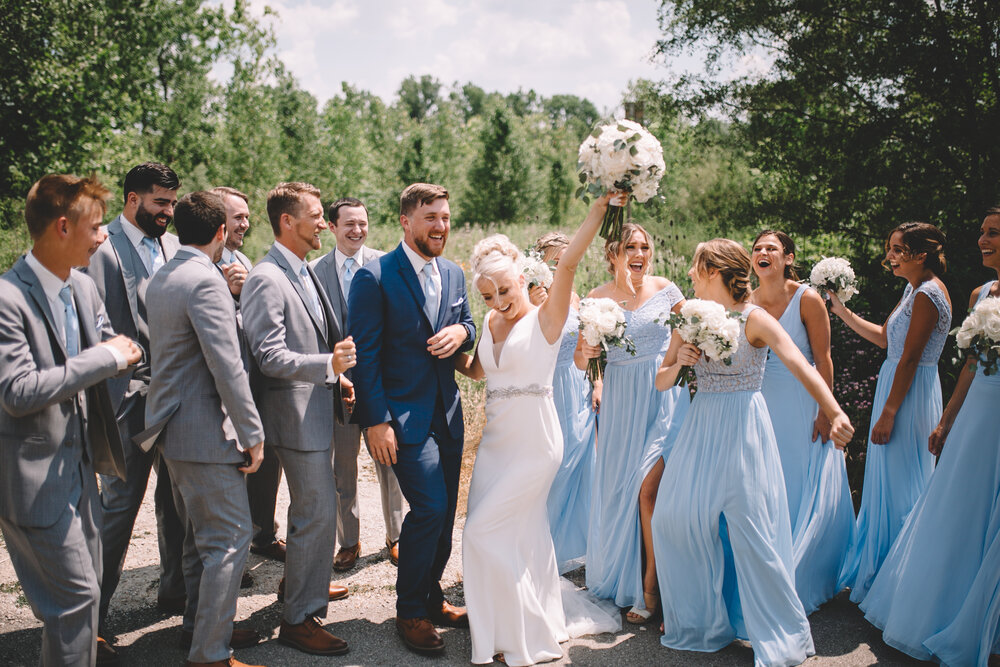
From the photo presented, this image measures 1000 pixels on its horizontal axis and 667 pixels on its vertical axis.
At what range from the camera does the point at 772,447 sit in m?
4.26

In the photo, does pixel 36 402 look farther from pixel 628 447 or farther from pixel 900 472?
pixel 900 472

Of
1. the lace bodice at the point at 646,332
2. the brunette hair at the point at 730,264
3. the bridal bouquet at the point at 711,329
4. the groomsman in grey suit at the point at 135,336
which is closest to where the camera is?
the bridal bouquet at the point at 711,329

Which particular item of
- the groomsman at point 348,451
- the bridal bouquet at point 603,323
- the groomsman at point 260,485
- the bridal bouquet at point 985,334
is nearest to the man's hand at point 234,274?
the groomsman at point 260,485

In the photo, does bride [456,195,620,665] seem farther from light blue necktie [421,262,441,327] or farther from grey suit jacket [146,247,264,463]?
grey suit jacket [146,247,264,463]

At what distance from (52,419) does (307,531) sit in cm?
151

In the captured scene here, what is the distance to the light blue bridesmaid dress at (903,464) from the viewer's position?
479cm

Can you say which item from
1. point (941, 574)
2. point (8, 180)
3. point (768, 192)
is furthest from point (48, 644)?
point (8, 180)

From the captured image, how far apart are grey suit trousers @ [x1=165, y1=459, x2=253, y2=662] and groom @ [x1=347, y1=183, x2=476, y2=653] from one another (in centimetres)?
82

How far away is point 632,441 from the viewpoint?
5.02 metres

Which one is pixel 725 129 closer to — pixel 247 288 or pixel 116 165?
pixel 247 288

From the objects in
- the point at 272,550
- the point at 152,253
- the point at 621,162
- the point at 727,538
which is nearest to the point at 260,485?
the point at 272,550

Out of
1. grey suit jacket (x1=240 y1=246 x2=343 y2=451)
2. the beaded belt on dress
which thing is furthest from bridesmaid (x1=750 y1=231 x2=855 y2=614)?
grey suit jacket (x1=240 y1=246 x2=343 y2=451)

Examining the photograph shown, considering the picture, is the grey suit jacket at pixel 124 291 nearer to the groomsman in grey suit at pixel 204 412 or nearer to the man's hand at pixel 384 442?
the groomsman in grey suit at pixel 204 412

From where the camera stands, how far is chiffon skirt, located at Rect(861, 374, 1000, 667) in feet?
12.7
